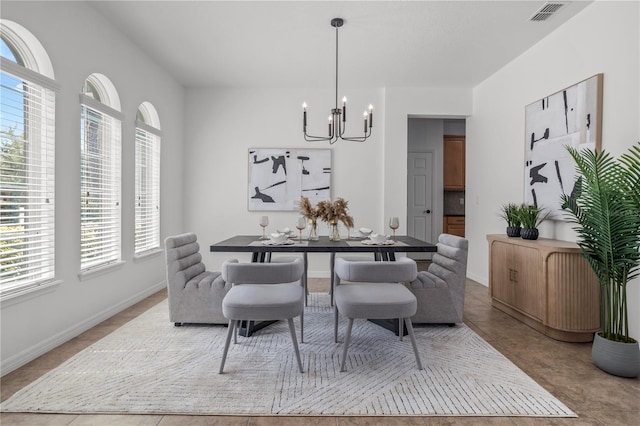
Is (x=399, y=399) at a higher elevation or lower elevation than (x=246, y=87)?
lower

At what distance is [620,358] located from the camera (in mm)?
2186

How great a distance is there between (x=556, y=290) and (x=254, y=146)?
408 cm

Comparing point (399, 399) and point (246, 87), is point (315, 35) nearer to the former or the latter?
point (246, 87)

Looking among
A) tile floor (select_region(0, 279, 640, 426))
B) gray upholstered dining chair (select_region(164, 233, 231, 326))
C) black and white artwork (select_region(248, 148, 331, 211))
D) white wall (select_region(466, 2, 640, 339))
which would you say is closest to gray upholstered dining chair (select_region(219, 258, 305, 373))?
tile floor (select_region(0, 279, 640, 426))

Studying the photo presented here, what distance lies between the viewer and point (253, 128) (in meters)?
5.17

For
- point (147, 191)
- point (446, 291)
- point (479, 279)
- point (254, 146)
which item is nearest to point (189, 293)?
point (147, 191)

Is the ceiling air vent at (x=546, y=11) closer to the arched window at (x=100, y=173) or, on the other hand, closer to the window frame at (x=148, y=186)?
the arched window at (x=100, y=173)

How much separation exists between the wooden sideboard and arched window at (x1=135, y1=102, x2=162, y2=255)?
3.98 m

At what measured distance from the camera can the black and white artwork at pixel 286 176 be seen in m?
5.15

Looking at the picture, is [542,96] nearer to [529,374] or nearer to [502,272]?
[502,272]

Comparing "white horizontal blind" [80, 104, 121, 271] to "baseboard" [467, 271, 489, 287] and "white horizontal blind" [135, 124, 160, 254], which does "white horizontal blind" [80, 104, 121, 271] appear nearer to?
"white horizontal blind" [135, 124, 160, 254]

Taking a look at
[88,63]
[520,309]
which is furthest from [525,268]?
[88,63]

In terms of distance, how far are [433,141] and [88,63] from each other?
18.0ft

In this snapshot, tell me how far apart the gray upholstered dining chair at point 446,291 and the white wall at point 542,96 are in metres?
1.07
